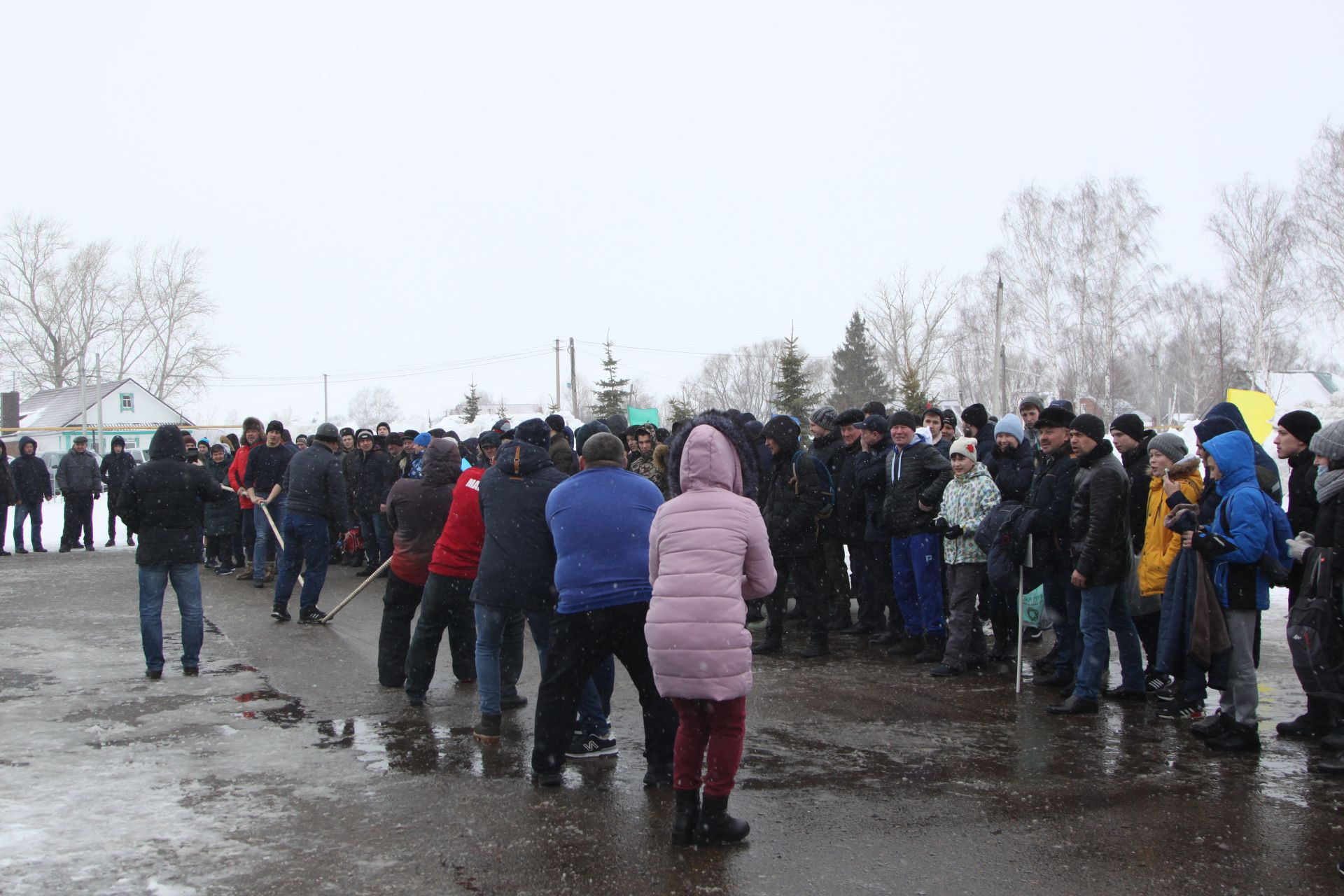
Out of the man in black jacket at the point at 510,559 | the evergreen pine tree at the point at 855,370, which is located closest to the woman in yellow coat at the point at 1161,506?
the man in black jacket at the point at 510,559

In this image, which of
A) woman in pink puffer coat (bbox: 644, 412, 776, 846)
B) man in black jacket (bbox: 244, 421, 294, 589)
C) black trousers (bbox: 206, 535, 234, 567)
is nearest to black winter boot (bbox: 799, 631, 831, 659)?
woman in pink puffer coat (bbox: 644, 412, 776, 846)

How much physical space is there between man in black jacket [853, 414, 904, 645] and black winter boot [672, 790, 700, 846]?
473 centimetres

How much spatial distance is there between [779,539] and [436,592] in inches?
117

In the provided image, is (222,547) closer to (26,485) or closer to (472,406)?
(26,485)

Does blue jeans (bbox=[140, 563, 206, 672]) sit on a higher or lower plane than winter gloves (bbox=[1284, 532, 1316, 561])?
lower

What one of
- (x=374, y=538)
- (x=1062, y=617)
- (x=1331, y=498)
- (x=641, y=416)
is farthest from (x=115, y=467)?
(x=1331, y=498)

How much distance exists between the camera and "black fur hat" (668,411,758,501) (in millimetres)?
4828

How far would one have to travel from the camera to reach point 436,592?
23.4 feet

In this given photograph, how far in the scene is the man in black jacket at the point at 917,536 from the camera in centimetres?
831

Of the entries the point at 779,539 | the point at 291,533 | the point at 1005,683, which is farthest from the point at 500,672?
the point at 291,533

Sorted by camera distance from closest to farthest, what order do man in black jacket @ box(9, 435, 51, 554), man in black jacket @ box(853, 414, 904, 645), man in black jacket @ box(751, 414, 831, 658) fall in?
man in black jacket @ box(751, 414, 831, 658), man in black jacket @ box(853, 414, 904, 645), man in black jacket @ box(9, 435, 51, 554)

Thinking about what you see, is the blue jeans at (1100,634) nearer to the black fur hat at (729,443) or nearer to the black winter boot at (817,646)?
the black winter boot at (817,646)

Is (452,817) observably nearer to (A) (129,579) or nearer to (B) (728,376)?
(A) (129,579)

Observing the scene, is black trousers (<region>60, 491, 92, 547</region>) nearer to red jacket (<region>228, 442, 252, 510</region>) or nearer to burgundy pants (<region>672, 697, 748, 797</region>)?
red jacket (<region>228, 442, 252, 510</region>)
